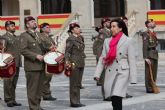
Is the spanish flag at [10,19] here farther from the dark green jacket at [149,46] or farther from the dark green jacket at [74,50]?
the dark green jacket at [74,50]

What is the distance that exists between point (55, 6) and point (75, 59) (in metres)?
23.1

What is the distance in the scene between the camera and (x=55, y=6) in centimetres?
3612

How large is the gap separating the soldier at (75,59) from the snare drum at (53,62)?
4.58 ft

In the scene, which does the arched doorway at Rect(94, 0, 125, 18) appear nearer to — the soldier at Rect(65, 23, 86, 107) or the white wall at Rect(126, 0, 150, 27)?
the white wall at Rect(126, 0, 150, 27)

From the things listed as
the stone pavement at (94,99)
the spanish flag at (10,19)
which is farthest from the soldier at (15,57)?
the spanish flag at (10,19)

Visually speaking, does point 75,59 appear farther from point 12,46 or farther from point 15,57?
point 12,46

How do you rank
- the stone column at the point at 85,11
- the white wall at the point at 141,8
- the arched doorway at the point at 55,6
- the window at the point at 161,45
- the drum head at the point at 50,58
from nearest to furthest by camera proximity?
the drum head at the point at 50,58, the window at the point at 161,45, the white wall at the point at 141,8, the stone column at the point at 85,11, the arched doorway at the point at 55,6

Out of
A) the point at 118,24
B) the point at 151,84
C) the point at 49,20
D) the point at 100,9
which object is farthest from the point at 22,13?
the point at 118,24

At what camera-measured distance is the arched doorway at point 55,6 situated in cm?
3559

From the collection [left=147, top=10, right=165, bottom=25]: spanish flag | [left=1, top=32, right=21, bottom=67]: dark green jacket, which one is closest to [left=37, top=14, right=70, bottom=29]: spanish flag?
[left=147, top=10, right=165, bottom=25]: spanish flag

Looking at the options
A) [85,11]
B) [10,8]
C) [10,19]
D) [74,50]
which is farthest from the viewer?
[10,8]

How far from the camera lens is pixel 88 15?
1280 inches

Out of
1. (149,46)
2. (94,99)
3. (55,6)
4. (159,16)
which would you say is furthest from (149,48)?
(55,6)

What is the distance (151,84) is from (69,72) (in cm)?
347
